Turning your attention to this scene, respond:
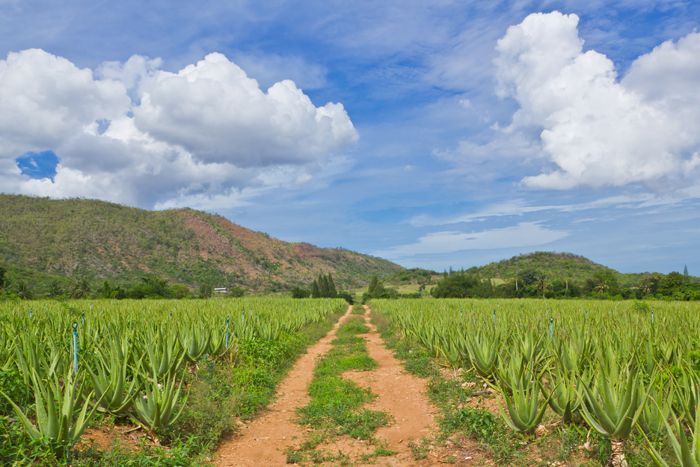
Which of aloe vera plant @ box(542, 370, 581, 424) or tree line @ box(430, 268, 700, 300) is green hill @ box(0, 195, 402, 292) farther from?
aloe vera plant @ box(542, 370, 581, 424)

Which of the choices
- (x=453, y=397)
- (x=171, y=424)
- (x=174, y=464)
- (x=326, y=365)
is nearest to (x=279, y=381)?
(x=326, y=365)

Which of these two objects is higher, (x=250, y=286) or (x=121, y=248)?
(x=121, y=248)

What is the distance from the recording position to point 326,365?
38.5 feet

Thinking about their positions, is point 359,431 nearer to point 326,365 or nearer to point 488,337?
point 488,337

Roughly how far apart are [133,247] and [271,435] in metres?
74.7

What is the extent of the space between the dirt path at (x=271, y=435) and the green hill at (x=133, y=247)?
48.4 m

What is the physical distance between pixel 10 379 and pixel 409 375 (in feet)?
25.0

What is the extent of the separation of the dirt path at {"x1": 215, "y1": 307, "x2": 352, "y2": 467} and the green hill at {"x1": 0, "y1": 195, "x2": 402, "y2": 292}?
48.4 metres

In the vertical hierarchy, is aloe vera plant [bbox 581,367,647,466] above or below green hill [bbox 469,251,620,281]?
below

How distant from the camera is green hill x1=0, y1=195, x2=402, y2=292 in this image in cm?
6150

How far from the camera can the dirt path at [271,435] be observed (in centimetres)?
562

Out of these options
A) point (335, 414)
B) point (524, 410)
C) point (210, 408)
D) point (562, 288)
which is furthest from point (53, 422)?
point (562, 288)

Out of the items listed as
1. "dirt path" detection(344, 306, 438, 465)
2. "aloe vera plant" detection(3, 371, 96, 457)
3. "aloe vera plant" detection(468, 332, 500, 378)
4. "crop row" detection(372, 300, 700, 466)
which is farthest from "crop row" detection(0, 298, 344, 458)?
"aloe vera plant" detection(468, 332, 500, 378)

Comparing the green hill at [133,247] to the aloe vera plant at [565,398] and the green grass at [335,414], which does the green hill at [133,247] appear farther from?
the aloe vera plant at [565,398]
